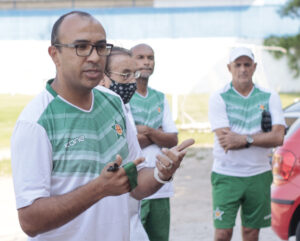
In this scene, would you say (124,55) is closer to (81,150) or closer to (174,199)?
(81,150)

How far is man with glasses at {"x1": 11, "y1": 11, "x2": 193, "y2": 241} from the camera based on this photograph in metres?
2.37

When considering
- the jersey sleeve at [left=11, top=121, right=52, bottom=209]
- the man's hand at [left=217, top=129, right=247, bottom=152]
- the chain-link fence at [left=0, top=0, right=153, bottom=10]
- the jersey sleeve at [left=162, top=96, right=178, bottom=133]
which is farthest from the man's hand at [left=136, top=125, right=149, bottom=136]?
the chain-link fence at [left=0, top=0, right=153, bottom=10]

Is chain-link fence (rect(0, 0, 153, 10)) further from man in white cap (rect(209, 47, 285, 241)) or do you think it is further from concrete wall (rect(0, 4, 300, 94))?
man in white cap (rect(209, 47, 285, 241))

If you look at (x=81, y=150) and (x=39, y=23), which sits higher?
(x=39, y=23)

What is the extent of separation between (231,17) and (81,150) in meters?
20.4

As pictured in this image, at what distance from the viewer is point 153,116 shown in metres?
5.10

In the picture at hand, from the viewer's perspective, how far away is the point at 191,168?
461 inches

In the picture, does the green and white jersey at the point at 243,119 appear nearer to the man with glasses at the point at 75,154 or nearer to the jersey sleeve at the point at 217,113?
the jersey sleeve at the point at 217,113

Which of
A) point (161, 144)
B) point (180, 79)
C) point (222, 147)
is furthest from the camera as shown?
point (180, 79)

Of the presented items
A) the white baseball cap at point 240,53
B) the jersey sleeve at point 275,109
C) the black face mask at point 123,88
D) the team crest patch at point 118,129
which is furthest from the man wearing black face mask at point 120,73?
the jersey sleeve at point 275,109

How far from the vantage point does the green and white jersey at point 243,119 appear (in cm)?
550

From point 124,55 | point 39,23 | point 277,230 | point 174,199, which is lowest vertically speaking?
point 174,199

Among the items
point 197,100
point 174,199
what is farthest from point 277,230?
point 197,100

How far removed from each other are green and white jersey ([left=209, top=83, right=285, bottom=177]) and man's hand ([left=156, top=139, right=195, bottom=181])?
292cm
